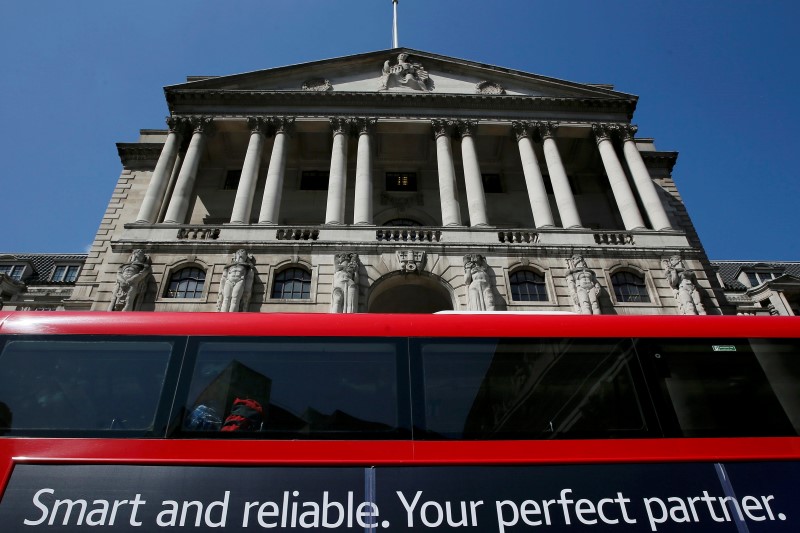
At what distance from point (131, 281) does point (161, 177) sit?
689 centimetres

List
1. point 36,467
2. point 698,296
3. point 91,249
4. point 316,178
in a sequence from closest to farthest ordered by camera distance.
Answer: point 36,467 < point 698,296 < point 91,249 < point 316,178

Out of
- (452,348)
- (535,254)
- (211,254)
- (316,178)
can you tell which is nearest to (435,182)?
(316,178)

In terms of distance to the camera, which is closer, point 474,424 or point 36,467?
point 36,467

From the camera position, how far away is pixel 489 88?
25.8 m

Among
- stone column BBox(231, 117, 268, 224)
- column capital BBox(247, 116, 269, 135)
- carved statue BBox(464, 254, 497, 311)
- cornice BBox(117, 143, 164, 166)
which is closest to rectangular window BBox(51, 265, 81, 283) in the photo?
cornice BBox(117, 143, 164, 166)

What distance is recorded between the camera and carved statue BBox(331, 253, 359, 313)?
16906mm

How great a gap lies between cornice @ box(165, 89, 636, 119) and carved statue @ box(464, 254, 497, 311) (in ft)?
35.3

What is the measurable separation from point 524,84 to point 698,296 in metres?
14.8

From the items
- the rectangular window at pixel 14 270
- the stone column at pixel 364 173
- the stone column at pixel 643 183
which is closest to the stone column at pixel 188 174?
the stone column at pixel 364 173

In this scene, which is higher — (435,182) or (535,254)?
(435,182)

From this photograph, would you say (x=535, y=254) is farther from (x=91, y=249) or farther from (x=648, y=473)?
(x=91, y=249)

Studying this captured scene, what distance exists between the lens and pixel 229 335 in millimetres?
6137

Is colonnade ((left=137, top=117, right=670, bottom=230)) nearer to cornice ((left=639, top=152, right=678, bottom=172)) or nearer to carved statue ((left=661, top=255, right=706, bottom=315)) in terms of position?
carved statue ((left=661, top=255, right=706, bottom=315))

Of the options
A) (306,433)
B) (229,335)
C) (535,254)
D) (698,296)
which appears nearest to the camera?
(306,433)
